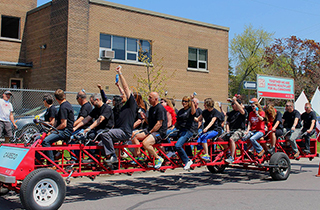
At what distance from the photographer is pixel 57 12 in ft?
Result: 70.0

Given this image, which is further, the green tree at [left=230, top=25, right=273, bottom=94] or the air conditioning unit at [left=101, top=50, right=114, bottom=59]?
the green tree at [left=230, top=25, right=273, bottom=94]

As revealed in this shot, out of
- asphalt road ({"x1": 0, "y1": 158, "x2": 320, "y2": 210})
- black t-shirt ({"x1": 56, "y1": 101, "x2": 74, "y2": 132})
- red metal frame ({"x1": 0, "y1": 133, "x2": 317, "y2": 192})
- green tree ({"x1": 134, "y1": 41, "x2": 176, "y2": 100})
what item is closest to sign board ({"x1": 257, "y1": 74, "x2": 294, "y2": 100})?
green tree ({"x1": 134, "y1": 41, "x2": 176, "y2": 100})

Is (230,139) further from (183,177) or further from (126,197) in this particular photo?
(126,197)

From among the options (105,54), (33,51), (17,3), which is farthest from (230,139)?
(17,3)

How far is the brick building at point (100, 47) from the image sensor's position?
68.0 feet

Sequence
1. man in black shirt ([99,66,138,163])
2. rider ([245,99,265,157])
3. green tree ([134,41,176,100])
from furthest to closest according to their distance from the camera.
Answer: green tree ([134,41,176,100])
rider ([245,99,265,157])
man in black shirt ([99,66,138,163])

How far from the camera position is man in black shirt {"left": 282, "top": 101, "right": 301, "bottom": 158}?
10608 millimetres

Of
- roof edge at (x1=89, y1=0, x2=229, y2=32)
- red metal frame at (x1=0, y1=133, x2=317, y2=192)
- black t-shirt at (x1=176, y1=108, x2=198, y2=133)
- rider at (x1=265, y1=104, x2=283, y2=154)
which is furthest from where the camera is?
roof edge at (x1=89, y1=0, x2=229, y2=32)

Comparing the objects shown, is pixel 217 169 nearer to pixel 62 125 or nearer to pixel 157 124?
pixel 157 124

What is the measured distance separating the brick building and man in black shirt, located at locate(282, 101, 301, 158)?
410 inches

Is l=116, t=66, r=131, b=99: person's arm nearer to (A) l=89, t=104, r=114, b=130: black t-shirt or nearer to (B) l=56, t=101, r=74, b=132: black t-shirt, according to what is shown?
(A) l=89, t=104, r=114, b=130: black t-shirt

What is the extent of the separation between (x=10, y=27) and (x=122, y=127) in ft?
63.6

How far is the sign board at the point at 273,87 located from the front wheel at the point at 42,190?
42.0 ft

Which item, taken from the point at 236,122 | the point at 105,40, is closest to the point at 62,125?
the point at 236,122
